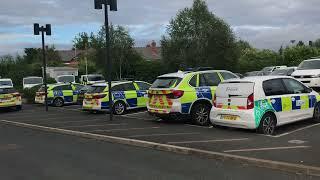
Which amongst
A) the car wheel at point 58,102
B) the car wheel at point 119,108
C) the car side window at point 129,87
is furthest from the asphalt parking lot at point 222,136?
the car wheel at point 58,102

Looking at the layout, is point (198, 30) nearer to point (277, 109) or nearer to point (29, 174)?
point (277, 109)

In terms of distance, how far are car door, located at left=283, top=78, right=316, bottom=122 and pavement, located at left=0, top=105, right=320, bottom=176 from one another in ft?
1.04

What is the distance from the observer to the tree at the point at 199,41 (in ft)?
138

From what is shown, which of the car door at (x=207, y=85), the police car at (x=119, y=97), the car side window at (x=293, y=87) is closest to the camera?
the car side window at (x=293, y=87)

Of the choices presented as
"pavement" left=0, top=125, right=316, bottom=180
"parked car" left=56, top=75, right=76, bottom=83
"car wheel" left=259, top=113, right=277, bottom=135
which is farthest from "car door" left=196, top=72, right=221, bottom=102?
"parked car" left=56, top=75, right=76, bottom=83

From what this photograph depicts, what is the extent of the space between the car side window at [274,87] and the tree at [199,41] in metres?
29.2

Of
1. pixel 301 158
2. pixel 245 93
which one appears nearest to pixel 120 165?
pixel 301 158

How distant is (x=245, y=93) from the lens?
11.9m

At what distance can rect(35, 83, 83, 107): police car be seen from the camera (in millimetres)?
26406

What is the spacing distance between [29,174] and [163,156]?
2.76 metres

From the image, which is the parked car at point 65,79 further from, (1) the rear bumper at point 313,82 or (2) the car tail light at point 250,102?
(2) the car tail light at point 250,102

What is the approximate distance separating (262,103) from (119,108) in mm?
8605

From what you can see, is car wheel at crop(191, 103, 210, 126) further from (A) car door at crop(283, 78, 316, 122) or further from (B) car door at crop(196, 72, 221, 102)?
(A) car door at crop(283, 78, 316, 122)

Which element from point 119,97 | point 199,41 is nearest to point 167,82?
point 119,97
